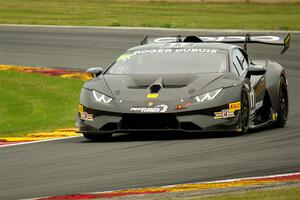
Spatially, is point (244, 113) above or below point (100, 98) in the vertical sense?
below

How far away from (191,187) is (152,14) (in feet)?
102

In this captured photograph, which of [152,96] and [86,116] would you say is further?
[86,116]

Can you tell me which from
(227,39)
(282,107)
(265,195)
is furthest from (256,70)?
(265,195)

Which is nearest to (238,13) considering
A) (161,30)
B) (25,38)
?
(161,30)

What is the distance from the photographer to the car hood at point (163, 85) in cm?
1285

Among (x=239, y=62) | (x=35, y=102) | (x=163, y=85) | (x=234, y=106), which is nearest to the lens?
(x=234, y=106)

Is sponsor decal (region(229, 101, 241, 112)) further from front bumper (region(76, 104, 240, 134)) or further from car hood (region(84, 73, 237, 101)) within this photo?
car hood (region(84, 73, 237, 101))

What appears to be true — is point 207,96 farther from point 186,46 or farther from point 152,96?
point 186,46

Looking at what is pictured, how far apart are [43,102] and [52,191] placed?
1048 cm

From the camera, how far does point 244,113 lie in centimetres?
1319

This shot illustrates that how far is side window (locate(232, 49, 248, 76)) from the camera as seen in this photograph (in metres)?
13.9

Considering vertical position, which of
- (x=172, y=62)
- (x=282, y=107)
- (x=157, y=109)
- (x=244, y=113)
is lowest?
(x=282, y=107)

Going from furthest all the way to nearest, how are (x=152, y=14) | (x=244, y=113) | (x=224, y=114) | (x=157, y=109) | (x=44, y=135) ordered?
(x=152, y=14)
(x=44, y=135)
(x=244, y=113)
(x=224, y=114)
(x=157, y=109)

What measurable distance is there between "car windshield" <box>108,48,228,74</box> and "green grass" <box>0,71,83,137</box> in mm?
2073
